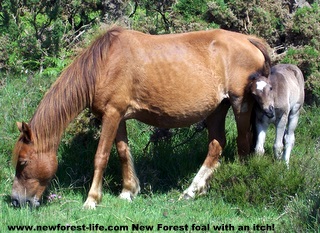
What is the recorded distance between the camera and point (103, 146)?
6.46 meters

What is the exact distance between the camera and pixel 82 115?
7695mm

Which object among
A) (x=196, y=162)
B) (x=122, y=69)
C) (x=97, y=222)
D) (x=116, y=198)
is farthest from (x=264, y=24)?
(x=97, y=222)

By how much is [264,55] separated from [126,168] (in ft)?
7.02

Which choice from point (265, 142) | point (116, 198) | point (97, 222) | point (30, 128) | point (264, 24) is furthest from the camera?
point (264, 24)

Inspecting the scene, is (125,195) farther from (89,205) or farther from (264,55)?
(264,55)

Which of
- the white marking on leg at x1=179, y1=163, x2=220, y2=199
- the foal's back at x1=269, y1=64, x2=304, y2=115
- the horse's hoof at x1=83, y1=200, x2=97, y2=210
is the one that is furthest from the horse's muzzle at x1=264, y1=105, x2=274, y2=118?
the horse's hoof at x1=83, y1=200, x2=97, y2=210

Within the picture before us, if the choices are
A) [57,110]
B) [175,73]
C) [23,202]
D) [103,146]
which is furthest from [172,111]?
[23,202]

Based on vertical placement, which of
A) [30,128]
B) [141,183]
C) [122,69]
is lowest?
[141,183]

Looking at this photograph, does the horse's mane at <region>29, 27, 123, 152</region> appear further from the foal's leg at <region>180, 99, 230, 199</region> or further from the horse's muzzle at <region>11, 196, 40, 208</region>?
the foal's leg at <region>180, 99, 230, 199</region>

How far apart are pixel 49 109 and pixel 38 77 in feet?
8.71

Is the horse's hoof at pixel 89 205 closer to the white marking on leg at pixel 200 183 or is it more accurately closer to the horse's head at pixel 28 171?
the horse's head at pixel 28 171

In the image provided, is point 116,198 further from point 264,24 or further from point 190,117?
point 264,24

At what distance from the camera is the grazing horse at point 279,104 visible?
6.68m

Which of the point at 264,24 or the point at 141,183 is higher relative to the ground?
the point at 264,24
